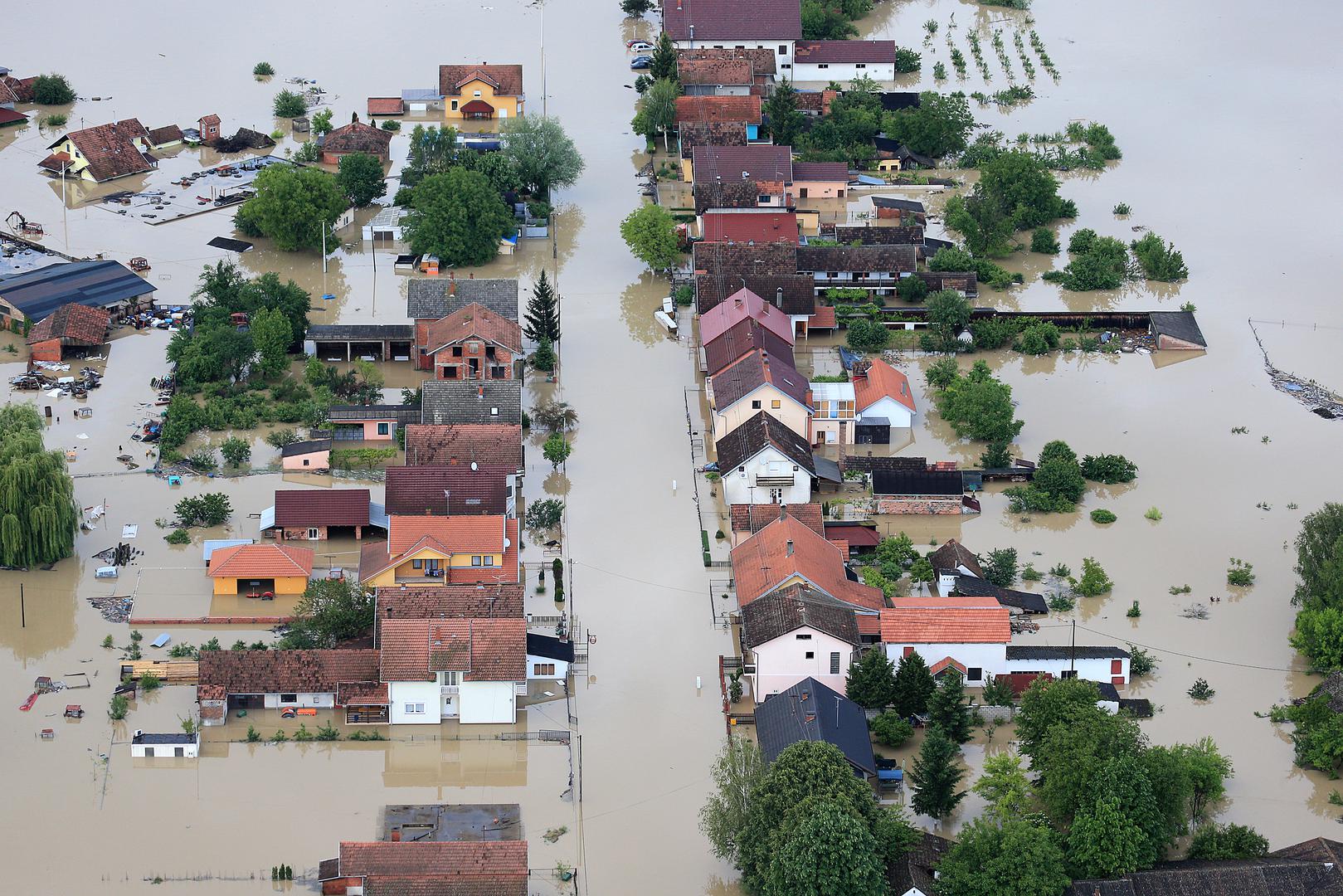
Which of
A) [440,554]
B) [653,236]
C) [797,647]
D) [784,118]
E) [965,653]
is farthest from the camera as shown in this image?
[784,118]

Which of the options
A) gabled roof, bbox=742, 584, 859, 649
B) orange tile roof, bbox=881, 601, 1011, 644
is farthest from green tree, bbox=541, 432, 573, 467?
orange tile roof, bbox=881, 601, 1011, 644

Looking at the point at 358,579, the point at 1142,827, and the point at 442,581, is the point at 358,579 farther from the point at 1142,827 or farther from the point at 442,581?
the point at 1142,827

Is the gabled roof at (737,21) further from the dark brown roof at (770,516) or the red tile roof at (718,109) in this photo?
the dark brown roof at (770,516)

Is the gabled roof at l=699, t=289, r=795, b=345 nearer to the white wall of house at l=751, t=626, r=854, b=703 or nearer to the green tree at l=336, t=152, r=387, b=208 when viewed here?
the white wall of house at l=751, t=626, r=854, b=703

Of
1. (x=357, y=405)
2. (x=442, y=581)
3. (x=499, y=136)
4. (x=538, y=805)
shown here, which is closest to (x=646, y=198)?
(x=499, y=136)

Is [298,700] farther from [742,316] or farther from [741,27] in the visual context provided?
[741,27]

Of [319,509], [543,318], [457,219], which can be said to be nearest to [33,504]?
[319,509]
